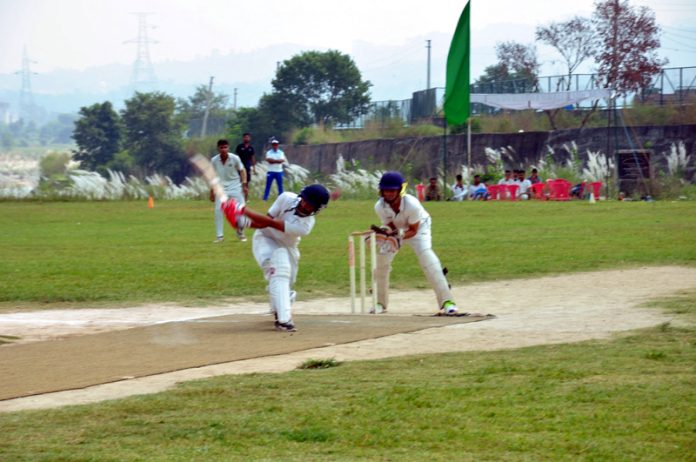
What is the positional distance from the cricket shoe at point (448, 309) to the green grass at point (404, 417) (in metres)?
3.47

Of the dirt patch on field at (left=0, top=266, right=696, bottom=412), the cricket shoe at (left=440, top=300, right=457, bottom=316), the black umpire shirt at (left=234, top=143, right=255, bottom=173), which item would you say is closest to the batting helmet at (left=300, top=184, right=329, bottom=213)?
the dirt patch on field at (left=0, top=266, right=696, bottom=412)

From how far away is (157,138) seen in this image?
59.6 metres

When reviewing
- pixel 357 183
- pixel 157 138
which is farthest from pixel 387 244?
pixel 157 138

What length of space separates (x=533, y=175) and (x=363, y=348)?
27903mm

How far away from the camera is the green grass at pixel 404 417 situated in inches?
269

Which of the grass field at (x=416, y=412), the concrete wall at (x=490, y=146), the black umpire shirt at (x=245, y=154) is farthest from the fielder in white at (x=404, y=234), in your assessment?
the concrete wall at (x=490, y=146)

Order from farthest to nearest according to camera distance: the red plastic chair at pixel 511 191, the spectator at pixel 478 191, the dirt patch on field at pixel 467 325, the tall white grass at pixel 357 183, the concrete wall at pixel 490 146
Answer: the concrete wall at pixel 490 146
the tall white grass at pixel 357 183
the spectator at pixel 478 191
the red plastic chair at pixel 511 191
the dirt patch on field at pixel 467 325

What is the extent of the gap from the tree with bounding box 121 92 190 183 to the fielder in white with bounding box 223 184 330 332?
43.8 meters

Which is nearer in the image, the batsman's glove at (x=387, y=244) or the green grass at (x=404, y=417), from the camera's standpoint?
the green grass at (x=404, y=417)

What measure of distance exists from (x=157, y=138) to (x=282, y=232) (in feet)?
159

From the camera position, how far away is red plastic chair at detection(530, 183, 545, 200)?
122ft

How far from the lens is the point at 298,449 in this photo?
6934 millimetres

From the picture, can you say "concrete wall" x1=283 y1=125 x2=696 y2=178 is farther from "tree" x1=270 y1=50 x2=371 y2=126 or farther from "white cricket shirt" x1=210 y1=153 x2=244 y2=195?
"white cricket shirt" x1=210 y1=153 x2=244 y2=195

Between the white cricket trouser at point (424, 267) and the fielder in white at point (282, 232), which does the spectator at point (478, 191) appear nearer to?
the white cricket trouser at point (424, 267)
